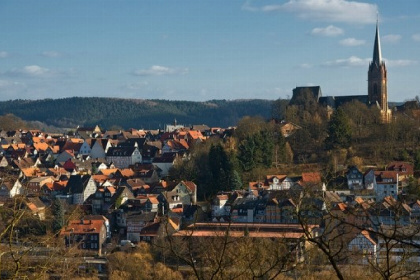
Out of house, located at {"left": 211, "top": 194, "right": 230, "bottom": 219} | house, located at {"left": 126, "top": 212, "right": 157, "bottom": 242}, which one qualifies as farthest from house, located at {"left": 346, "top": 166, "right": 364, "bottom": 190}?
house, located at {"left": 126, "top": 212, "right": 157, "bottom": 242}

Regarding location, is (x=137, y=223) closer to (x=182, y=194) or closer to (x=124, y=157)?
(x=182, y=194)

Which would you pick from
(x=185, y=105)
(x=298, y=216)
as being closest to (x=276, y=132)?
(x=298, y=216)

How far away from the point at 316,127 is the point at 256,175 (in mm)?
6026

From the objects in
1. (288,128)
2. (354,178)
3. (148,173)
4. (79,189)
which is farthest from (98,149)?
(354,178)

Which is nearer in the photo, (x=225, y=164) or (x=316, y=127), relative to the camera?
(x=225, y=164)

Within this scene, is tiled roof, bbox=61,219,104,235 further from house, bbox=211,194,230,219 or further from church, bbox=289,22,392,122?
church, bbox=289,22,392,122

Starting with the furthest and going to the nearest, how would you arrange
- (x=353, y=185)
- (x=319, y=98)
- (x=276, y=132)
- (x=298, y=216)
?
(x=319, y=98)
(x=276, y=132)
(x=353, y=185)
(x=298, y=216)

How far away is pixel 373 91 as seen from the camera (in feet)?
154

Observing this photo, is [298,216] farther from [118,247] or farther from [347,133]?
[347,133]

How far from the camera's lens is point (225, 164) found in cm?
3447

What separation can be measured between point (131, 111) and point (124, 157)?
92163mm

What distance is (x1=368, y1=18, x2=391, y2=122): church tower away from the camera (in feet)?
151

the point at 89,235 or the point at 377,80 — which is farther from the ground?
the point at 377,80

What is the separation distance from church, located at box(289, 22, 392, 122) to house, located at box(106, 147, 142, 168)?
36.1ft
